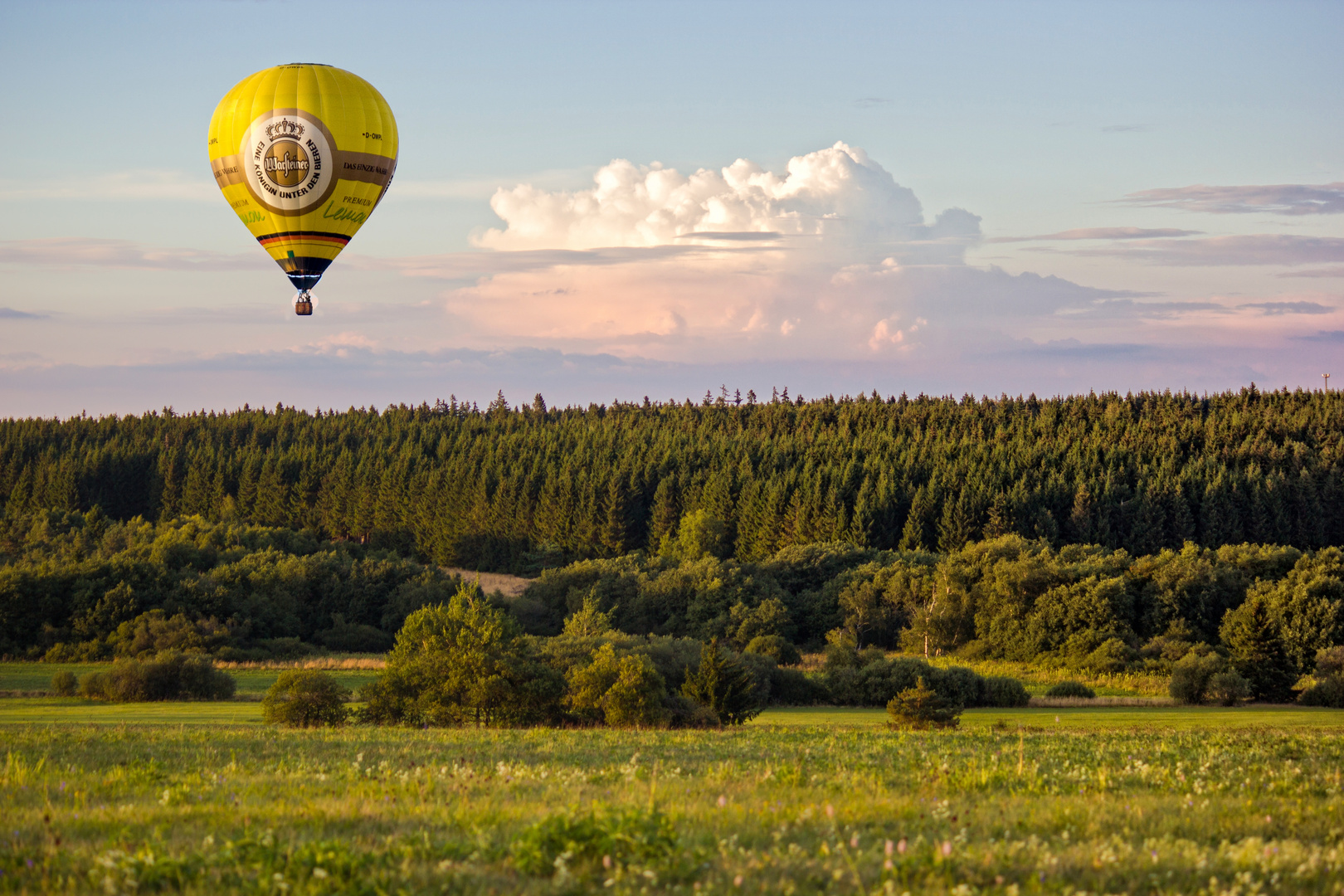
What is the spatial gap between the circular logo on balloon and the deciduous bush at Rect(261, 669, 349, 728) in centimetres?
1415

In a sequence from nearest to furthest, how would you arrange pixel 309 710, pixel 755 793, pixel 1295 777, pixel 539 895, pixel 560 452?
pixel 539 895 → pixel 755 793 → pixel 1295 777 → pixel 309 710 → pixel 560 452

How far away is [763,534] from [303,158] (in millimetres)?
104649

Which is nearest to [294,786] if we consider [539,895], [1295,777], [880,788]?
[539,895]

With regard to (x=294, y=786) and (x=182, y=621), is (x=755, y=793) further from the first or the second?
(x=182, y=621)

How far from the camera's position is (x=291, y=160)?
108 ft

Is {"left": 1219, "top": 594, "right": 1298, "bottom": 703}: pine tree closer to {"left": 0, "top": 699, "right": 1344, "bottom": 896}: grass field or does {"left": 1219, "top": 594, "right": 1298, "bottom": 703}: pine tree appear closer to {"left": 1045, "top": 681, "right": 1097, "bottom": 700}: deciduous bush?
{"left": 1045, "top": 681, "right": 1097, "bottom": 700}: deciduous bush

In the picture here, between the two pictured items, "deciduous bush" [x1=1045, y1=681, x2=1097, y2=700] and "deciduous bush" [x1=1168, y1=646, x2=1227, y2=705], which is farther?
"deciduous bush" [x1=1045, y1=681, x2=1097, y2=700]

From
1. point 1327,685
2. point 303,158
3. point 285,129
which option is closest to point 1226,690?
point 1327,685

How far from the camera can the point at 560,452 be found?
173 meters

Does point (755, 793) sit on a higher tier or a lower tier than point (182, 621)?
higher

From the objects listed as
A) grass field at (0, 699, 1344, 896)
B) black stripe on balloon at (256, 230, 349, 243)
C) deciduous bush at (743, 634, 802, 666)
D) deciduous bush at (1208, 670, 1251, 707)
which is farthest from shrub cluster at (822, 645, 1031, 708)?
grass field at (0, 699, 1344, 896)

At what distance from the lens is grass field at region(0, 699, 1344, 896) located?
24.6 ft

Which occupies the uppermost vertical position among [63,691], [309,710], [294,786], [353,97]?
[353,97]

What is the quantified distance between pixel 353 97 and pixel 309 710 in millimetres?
17937
